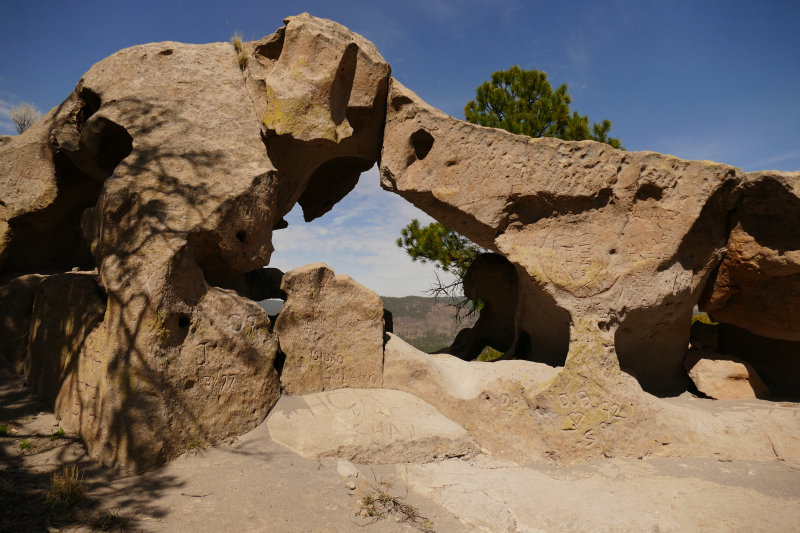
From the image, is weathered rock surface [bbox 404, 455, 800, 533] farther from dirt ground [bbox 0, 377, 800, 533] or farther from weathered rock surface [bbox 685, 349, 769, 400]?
weathered rock surface [bbox 685, 349, 769, 400]

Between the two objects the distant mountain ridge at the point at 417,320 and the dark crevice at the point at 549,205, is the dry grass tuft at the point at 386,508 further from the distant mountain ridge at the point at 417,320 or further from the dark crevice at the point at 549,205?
the distant mountain ridge at the point at 417,320

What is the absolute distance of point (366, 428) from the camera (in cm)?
462

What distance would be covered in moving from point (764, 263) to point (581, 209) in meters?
2.40

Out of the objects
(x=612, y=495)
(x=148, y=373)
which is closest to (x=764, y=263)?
(x=612, y=495)

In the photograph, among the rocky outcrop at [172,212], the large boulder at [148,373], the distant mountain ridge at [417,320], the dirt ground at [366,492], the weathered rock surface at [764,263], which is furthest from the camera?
the distant mountain ridge at [417,320]

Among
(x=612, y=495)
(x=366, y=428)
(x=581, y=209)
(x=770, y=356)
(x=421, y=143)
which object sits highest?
(x=421, y=143)

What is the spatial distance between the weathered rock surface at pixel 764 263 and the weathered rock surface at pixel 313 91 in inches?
181

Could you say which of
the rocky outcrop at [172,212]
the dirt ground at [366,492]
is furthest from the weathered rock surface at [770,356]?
the rocky outcrop at [172,212]

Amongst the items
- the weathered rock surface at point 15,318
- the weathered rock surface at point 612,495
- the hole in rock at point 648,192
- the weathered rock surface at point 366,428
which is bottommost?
the weathered rock surface at point 612,495

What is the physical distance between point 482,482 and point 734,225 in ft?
14.4

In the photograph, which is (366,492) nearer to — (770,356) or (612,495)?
(612,495)

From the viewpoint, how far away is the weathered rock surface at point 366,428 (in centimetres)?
443

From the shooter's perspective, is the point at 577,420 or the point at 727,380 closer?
the point at 577,420

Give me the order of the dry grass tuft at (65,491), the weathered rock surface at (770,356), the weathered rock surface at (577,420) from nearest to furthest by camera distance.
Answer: the dry grass tuft at (65,491) → the weathered rock surface at (577,420) → the weathered rock surface at (770,356)
